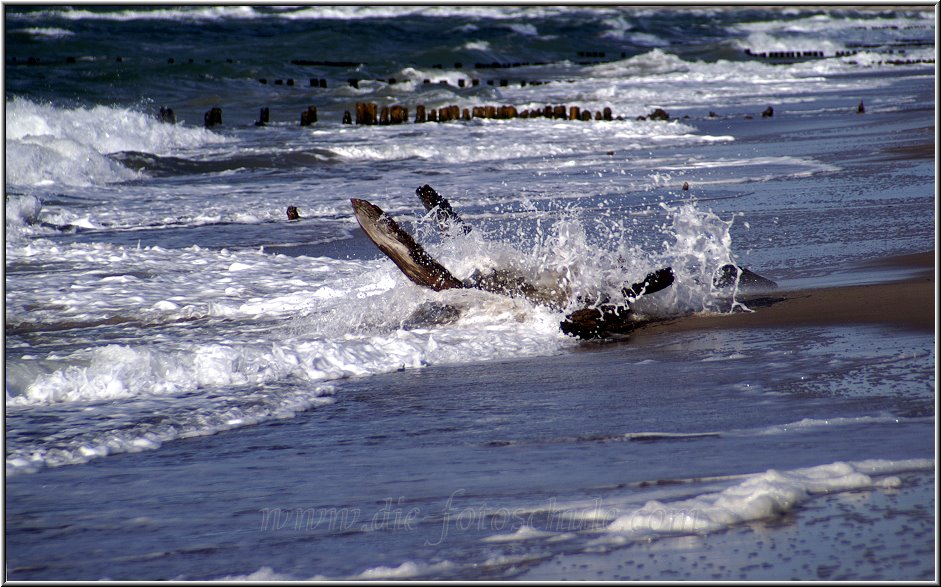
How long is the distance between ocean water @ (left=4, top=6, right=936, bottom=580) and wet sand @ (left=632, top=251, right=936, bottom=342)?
0.19m

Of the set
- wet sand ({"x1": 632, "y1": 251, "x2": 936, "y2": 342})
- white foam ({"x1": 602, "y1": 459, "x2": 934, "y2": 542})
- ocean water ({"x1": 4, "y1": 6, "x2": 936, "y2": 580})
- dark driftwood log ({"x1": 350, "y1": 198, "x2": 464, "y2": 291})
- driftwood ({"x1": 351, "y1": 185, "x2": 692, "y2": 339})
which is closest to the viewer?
white foam ({"x1": 602, "y1": 459, "x2": 934, "y2": 542})

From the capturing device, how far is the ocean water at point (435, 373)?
307 centimetres

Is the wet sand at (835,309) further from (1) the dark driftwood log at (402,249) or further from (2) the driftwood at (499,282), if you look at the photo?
(1) the dark driftwood log at (402,249)

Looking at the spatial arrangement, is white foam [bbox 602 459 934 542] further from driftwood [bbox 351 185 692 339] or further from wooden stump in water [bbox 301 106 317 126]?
wooden stump in water [bbox 301 106 317 126]

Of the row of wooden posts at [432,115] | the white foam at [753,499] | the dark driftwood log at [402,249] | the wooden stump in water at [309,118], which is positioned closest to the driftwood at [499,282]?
the dark driftwood log at [402,249]

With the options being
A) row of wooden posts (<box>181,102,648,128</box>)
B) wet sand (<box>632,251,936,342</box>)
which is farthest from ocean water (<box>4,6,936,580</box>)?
row of wooden posts (<box>181,102,648,128</box>)

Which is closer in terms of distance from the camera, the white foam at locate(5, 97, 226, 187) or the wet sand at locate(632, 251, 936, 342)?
the wet sand at locate(632, 251, 936, 342)

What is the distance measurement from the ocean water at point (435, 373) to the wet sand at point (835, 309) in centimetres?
19

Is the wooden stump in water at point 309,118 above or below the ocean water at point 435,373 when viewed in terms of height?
above

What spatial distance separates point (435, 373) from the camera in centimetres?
517

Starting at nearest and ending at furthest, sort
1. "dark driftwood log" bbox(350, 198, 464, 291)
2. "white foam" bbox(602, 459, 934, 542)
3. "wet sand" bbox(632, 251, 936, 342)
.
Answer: "white foam" bbox(602, 459, 934, 542) → "wet sand" bbox(632, 251, 936, 342) → "dark driftwood log" bbox(350, 198, 464, 291)

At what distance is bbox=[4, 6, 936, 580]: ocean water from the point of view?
10.1 ft

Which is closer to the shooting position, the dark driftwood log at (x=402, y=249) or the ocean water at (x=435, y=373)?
the ocean water at (x=435, y=373)

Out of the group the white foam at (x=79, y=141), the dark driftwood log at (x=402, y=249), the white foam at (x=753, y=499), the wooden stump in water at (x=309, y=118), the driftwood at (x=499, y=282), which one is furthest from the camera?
Result: the wooden stump in water at (x=309, y=118)
